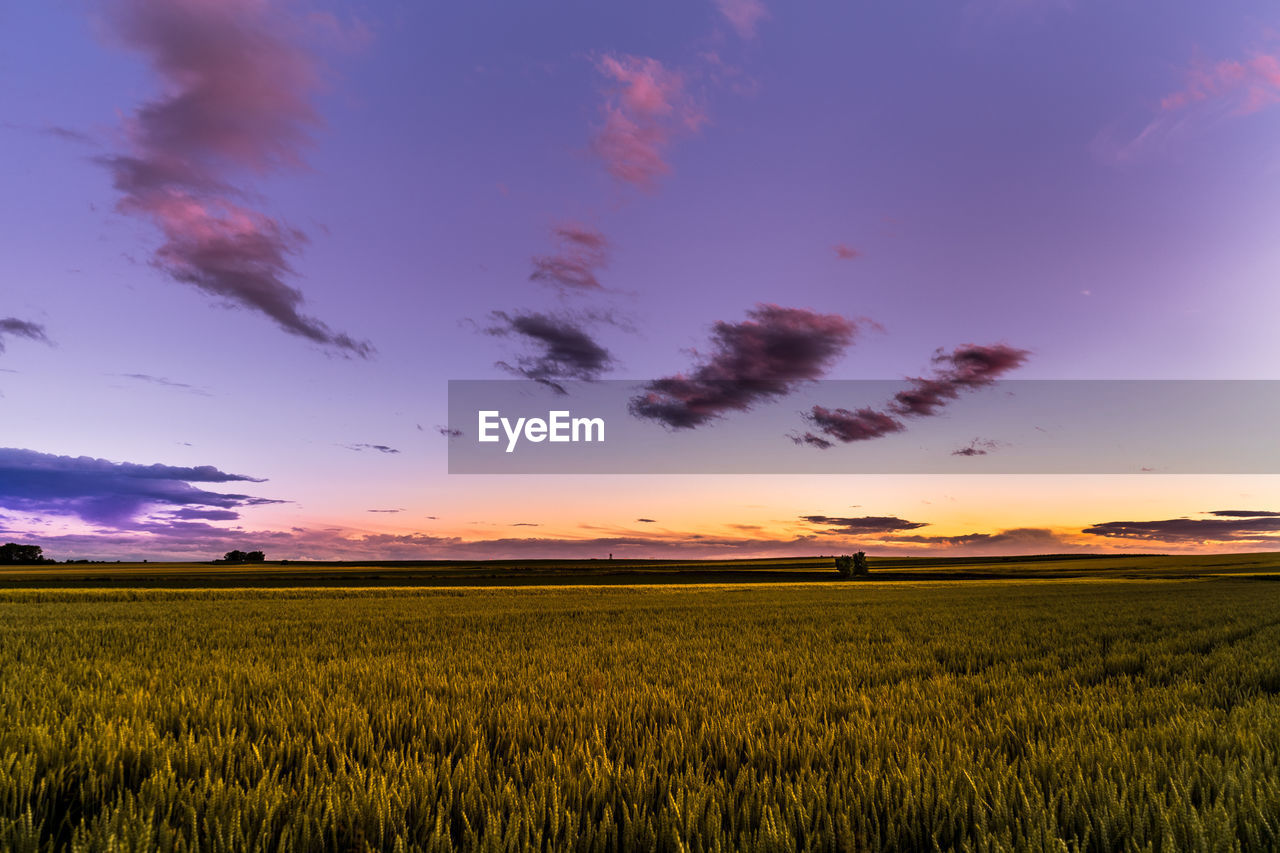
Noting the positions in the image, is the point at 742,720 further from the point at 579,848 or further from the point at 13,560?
the point at 13,560

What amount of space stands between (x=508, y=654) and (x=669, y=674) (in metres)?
3.15

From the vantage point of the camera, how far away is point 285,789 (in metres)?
3.49

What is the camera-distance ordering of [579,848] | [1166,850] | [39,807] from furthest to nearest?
[39,807]
[579,848]
[1166,850]

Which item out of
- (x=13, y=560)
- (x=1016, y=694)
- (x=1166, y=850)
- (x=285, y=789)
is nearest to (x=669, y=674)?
(x=1016, y=694)

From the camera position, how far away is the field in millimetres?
2906

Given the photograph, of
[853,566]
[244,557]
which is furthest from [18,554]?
[853,566]

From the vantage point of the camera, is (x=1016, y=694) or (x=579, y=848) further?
(x=1016, y=694)

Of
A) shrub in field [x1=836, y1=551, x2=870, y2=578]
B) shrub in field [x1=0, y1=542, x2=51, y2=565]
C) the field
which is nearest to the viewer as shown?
the field

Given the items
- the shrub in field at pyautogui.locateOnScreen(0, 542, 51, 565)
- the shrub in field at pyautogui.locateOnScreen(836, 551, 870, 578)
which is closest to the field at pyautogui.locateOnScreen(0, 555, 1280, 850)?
the shrub in field at pyautogui.locateOnScreen(836, 551, 870, 578)

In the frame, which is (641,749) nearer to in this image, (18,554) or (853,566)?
(853,566)

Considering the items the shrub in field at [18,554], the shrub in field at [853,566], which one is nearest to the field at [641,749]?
the shrub in field at [853,566]

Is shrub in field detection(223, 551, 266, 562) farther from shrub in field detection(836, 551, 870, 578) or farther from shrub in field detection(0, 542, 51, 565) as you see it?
shrub in field detection(836, 551, 870, 578)

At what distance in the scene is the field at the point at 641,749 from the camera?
291 cm

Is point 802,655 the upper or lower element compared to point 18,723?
lower
